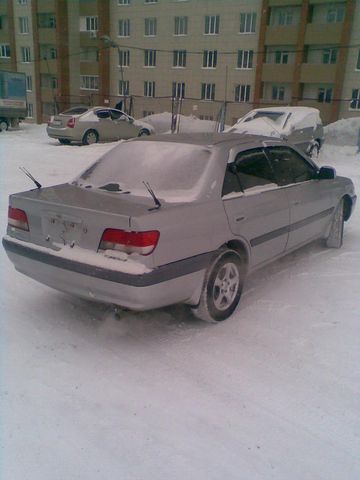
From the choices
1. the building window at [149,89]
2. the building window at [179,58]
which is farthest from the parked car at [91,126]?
the building window at [149,89]

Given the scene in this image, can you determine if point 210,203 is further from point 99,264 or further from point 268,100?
point 268,100

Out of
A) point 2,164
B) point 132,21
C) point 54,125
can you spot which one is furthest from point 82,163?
point 132,21

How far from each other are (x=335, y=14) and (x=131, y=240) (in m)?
33.9

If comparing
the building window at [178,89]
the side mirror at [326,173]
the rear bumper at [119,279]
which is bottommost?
the rear bumper at [119,279]

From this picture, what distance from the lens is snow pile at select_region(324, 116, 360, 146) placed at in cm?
1964

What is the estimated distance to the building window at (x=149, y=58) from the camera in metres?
37.3

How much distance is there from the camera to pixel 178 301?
3.41 m

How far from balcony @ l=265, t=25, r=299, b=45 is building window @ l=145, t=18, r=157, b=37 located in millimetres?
9633

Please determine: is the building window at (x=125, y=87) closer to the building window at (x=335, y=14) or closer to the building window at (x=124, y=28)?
the building window at (x=124, y=28)

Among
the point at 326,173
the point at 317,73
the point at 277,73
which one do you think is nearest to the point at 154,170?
the point at 326,173

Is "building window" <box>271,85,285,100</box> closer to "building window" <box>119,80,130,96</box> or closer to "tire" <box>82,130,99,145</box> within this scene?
"building window" <box>119,80,130,96</box>

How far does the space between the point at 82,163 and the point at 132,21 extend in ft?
99.6

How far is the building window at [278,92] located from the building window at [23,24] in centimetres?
2509

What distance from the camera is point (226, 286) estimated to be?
12.5 feet
